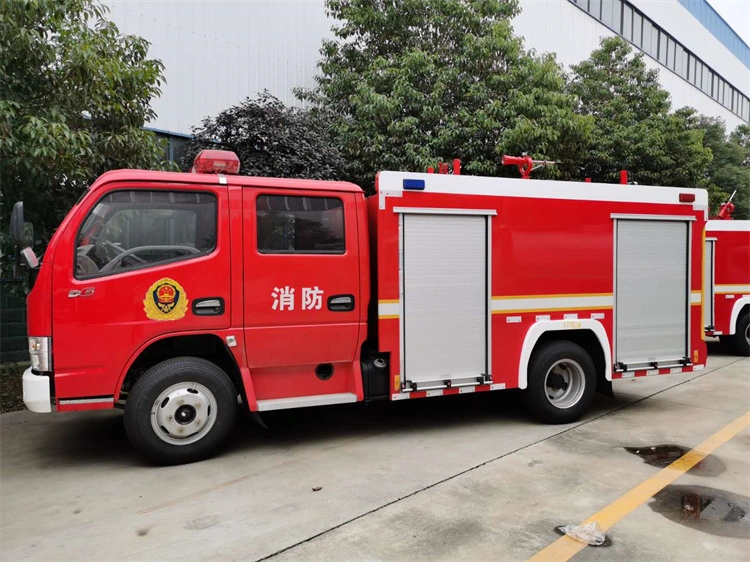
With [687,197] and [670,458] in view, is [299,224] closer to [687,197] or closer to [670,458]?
[670,458]

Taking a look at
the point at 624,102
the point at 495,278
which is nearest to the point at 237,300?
the point at 495,278

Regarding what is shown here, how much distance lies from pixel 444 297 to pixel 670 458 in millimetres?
2428

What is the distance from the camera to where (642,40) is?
79.8 feet

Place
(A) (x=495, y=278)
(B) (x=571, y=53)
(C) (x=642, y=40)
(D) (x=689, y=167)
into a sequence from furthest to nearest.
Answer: (C) (x=642, y=40) → (B) (x=571, y=53) → (D) (x=689, y=167) → (A) (x=495, y=278)

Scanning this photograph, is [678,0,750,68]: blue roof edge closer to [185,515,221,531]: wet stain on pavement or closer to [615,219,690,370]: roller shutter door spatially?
[615,219,690,370]: roller shutter door

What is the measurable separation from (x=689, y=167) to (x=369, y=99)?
9.47 metres

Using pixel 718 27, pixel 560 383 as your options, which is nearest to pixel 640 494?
pixel 560 383

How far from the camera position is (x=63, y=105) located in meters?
6.22

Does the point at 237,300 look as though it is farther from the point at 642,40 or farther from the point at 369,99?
the point at 642,40

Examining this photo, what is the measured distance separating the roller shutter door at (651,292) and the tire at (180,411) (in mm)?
4172

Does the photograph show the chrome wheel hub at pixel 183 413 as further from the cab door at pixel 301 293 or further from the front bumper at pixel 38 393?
the front bumper at pixel 38 393

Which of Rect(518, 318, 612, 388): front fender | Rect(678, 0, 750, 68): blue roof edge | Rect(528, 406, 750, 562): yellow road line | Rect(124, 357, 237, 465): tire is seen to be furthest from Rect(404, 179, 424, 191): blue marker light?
Rect(678, 0, 750, 68): blue roof edge

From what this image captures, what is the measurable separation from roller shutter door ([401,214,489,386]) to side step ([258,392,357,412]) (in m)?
0.60

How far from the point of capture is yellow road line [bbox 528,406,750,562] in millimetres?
3422
